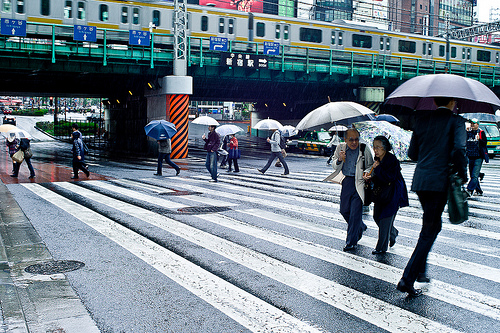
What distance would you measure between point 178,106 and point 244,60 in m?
4.72

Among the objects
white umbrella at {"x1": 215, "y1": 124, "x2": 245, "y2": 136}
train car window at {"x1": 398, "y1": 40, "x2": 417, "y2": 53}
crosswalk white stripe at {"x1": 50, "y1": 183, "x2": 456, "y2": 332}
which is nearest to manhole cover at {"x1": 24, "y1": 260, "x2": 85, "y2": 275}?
crosswalk white stripe at {"x1": 50, "y1": 183, "x2": 456, "y2": 332}

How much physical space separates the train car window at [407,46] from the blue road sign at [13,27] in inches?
1020

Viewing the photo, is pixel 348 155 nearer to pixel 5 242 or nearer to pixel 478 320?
pixel 478 320

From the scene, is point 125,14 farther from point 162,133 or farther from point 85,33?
point 162,133

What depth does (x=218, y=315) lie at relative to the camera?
446 cm

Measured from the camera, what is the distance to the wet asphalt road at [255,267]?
441 cm

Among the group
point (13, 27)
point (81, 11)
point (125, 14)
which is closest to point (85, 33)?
point (81, 11)

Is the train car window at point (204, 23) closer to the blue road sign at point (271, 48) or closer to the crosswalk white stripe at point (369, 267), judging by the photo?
A: the blue road sign at point (271, 48)

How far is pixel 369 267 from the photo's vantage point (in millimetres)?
6074

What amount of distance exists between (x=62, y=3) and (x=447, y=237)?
2467cm

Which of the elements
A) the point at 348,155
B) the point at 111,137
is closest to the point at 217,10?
the point at 111,137

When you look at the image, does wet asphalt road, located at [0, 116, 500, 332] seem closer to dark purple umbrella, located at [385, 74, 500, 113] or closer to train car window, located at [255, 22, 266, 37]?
dark purple umbrella, located at [385, 74, 500, 113]

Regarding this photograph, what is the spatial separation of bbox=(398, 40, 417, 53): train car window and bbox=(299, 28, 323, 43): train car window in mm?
7343

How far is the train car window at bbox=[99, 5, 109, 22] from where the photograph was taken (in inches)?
1075
